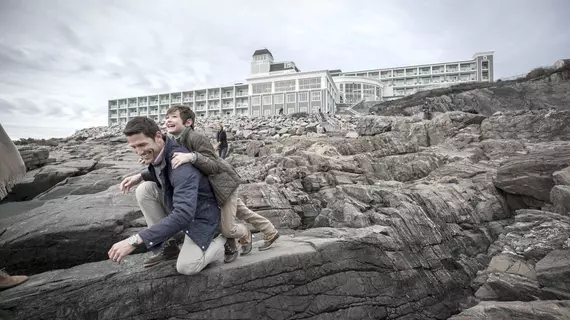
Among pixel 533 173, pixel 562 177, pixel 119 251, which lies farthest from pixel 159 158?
pixel 533 173

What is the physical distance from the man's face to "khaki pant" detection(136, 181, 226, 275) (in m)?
0.55

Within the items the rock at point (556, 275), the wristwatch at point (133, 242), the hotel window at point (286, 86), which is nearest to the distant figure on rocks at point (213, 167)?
the wristwatch at point (133, 242)

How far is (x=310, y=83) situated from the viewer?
67.0 meters

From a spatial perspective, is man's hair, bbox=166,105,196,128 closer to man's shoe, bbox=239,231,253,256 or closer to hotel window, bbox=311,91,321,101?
man's shoe, bbox=239,231,253,256

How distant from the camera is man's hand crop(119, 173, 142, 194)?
4575 millimetres

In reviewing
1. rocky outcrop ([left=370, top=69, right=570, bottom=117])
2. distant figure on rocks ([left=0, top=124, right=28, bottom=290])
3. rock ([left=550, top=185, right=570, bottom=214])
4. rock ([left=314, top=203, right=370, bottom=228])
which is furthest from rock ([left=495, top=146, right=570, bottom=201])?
rocky outcrop ([left=370, top=69, right=570, bottom=117])

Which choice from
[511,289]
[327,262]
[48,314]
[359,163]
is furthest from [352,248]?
[359,163]

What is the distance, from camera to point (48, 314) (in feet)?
13.5

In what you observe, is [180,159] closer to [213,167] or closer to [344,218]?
[213,167]

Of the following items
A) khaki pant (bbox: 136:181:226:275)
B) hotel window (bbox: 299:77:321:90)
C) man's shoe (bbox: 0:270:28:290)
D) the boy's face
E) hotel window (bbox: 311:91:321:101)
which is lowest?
man's shoe (bbox: 0:270:28:290)

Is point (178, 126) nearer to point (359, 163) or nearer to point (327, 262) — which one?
point (327, 262)

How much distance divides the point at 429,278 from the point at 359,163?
464 inches

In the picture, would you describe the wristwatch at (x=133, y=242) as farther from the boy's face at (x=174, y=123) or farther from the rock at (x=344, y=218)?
the rock at (x=344, y=218)

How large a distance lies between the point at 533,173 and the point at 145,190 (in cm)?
1378
